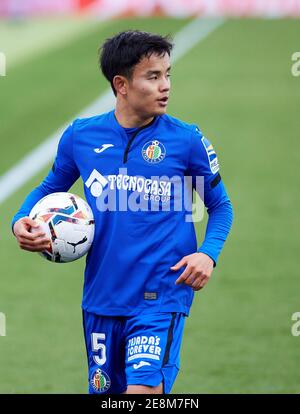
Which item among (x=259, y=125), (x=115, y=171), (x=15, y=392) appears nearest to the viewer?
(x=115, y=171)

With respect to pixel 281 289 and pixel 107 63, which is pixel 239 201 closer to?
pixel 281 289

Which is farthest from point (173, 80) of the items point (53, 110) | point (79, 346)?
point (79, 346)

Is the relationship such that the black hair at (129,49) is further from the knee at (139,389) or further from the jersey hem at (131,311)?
the knee at (139,389)

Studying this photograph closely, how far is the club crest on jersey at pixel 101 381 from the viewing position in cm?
670

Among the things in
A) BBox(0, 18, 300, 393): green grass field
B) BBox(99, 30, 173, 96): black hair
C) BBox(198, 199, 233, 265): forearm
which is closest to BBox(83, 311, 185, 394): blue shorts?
BBox(198, 199, 233, 265): forearm

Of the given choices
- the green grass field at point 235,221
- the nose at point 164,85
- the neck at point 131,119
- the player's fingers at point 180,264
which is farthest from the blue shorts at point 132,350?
the green grass field at point 235,221

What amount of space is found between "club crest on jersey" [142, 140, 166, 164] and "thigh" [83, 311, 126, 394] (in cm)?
93

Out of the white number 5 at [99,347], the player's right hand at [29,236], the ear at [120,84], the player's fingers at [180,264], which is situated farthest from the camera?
the ear at [120,84]

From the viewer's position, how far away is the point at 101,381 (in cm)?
671

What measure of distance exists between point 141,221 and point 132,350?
73 cm

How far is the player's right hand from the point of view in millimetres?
6543

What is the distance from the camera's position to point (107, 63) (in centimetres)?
688

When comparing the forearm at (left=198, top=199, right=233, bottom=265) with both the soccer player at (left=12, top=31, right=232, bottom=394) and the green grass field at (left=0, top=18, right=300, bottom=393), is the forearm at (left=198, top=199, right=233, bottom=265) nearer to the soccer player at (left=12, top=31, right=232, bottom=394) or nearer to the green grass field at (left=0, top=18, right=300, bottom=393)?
the soccer player at (left=12, top=31, right=232, bottom=394)

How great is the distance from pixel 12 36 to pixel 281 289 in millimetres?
16072
